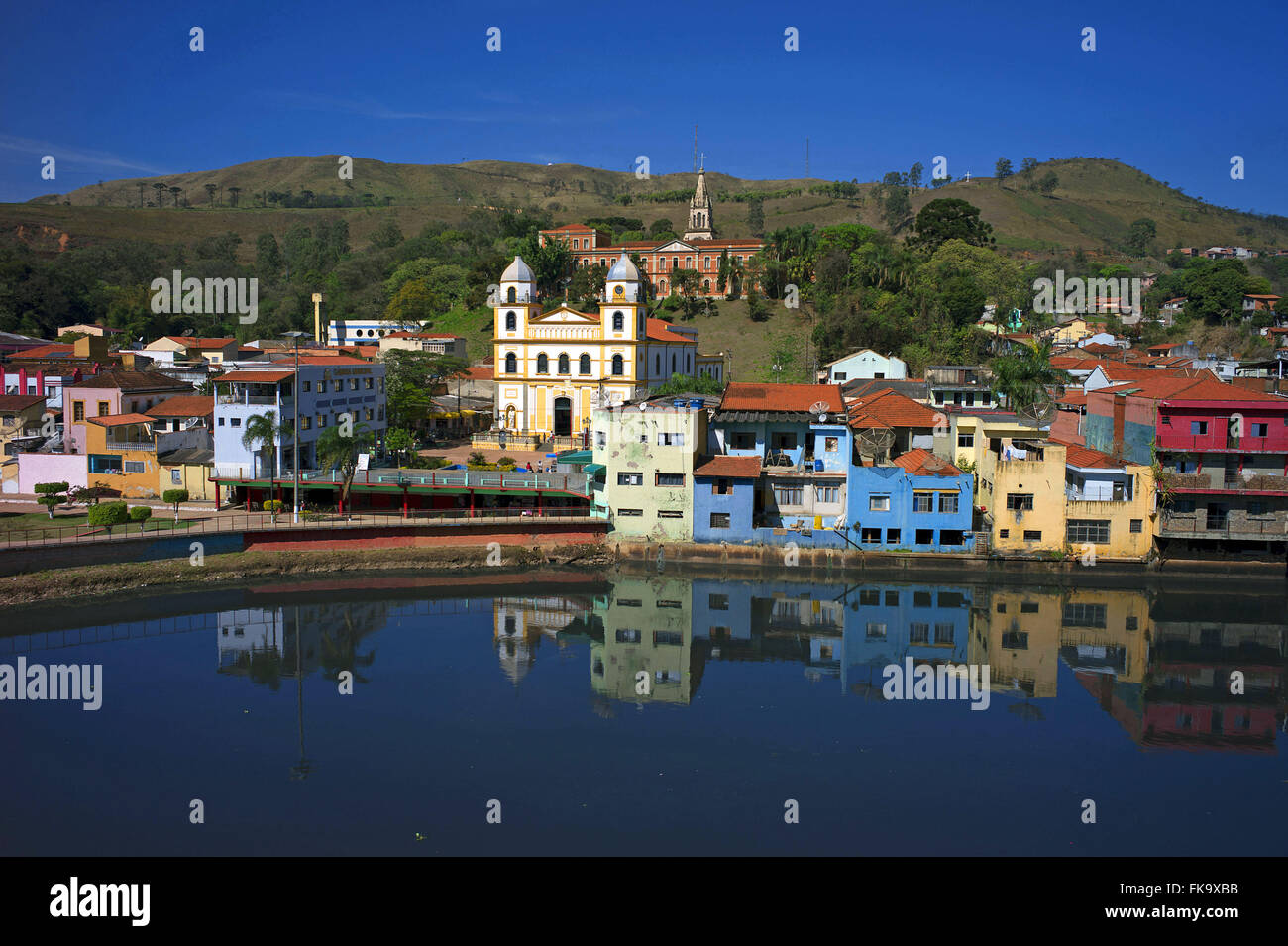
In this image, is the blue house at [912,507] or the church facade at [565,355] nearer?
the blue house at [912,507]

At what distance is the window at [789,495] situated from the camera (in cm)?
3247

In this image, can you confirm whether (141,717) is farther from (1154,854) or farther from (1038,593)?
(1038,593)

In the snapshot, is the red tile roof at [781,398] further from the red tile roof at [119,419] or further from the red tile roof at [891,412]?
the red tile roof at [119,419]

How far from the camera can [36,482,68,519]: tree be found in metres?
31.6

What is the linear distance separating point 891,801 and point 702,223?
3603 inches

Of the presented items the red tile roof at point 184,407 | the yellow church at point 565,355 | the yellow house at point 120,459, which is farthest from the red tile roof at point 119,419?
the yellow church at point 565,355

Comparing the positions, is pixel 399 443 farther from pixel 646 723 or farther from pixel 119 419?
pixel 646 723

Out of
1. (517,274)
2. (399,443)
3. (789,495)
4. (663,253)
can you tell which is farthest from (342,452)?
(663,253)

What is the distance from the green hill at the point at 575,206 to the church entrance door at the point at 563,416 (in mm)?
66973

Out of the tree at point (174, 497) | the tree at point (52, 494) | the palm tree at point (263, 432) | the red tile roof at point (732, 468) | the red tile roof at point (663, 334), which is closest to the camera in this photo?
the red tile roof at point (732, 468)

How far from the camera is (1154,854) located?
1535 cm

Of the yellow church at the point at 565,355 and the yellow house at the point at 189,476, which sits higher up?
the yellow church at the point at 565,355

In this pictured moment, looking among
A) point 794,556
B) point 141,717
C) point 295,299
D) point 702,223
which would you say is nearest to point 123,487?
point 141,717

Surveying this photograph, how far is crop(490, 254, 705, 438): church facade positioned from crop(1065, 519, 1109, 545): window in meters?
22.9
